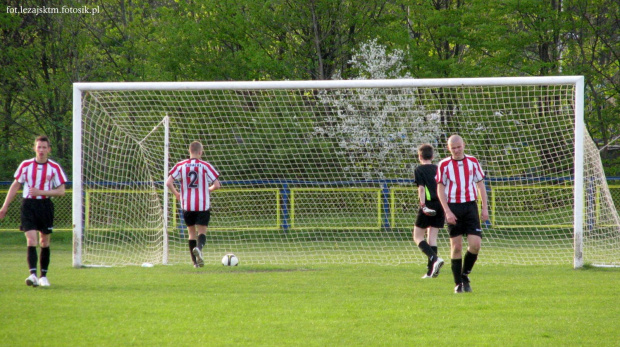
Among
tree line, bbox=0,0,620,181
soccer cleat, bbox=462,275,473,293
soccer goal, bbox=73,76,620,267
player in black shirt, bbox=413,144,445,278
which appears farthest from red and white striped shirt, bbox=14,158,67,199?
tree line, bbox=0,0,620,181

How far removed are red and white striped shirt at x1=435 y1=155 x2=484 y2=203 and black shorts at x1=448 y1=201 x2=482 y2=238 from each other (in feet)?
0.23

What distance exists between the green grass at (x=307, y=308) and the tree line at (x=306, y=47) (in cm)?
1165

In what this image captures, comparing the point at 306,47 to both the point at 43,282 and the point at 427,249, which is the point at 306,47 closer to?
the point at 427,249

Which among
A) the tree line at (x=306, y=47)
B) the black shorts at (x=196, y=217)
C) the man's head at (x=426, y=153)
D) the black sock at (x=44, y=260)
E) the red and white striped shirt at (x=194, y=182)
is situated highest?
the tree line at (x=306, y=47)

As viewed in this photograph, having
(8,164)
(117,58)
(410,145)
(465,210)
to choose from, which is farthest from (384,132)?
(117,58)

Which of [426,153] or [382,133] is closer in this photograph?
[426,153]

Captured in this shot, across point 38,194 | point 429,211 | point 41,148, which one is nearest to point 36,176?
point 38,194

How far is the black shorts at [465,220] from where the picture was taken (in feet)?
22.9

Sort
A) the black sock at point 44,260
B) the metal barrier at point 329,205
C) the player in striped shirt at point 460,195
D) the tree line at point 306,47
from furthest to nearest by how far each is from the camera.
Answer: the tree line at point 306,47 → the metal barrier at point 329,205 → the black sock at point 44,260 → the player in striped shirt at point 460,195

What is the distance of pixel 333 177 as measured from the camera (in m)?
14.5

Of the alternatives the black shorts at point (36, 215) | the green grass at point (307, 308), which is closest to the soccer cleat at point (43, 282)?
the green grass at point (307, 308)

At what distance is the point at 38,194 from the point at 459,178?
14.8 ft

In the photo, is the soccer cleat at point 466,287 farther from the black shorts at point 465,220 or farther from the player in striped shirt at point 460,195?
the black shorts at point 465,220

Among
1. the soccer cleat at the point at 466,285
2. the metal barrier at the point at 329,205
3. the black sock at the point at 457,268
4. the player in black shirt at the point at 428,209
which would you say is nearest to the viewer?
the black sock at the point at 457,268
